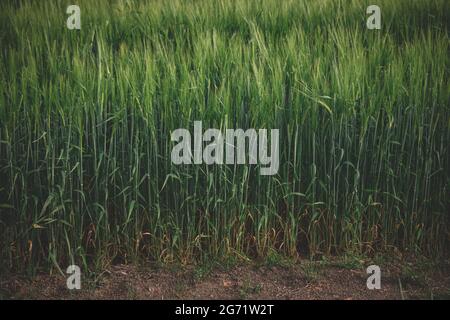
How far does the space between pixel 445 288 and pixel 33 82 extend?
2191mm

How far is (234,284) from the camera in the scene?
10.5 ft

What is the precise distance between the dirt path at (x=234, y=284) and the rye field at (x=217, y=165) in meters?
0.09

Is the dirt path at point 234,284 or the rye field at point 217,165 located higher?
the rye field at point 217,165

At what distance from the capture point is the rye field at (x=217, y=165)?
327cm

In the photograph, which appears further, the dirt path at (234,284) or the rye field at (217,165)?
the rye field at (217,165)

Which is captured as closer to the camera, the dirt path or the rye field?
the dirt path

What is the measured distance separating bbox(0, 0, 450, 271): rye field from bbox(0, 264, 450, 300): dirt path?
3.5 inches

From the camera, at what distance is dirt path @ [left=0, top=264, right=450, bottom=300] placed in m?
3.14

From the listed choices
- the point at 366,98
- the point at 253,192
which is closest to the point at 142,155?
the point at 253,192

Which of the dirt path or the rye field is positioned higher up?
the rye field

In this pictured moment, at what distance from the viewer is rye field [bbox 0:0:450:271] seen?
327 centimetres

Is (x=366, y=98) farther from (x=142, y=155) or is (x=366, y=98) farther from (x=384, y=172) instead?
(x=142, y=155)

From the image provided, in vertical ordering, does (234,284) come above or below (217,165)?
below

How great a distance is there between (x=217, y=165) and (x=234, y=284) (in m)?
0.55
